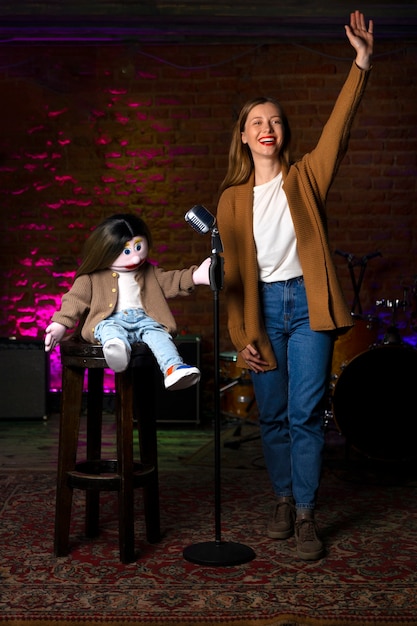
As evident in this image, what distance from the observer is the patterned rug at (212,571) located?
7.60 feet

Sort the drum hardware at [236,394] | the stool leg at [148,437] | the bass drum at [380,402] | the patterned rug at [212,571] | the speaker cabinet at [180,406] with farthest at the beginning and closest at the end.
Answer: the speaker cabinet at [180,406]
the drum hardware at [236,394]
the bass drum at [380,402]
the stool leg at [148,437]
the patterned rug at [212,571]

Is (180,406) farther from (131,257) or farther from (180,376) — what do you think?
(180,376)

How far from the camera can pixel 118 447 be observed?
2.78 m

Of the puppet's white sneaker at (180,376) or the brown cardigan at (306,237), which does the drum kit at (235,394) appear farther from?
the puppet's white sneaker at (180,376)

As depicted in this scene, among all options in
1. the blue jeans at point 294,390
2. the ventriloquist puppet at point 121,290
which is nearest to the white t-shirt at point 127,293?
the ventriloquist puppet at point 121,290

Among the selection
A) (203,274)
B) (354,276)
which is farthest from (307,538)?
(354,276)

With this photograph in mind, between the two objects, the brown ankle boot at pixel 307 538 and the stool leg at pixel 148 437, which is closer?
the brown ankle boot at pixel 307 538

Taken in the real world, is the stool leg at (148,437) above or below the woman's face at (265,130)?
below

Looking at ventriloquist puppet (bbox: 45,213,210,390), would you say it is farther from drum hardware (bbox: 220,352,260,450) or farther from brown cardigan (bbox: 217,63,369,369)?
drum hardware (bbox: 220,352,260,450)

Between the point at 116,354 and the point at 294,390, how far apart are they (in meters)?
0.66

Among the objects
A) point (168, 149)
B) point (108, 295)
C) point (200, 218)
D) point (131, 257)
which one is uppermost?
point (168, 149)

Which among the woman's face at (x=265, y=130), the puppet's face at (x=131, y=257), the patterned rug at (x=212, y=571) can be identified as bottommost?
the patterned rug at (x=212, y=571)

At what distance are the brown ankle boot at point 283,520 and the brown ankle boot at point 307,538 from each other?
0.13m

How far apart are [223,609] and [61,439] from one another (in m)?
0.84
